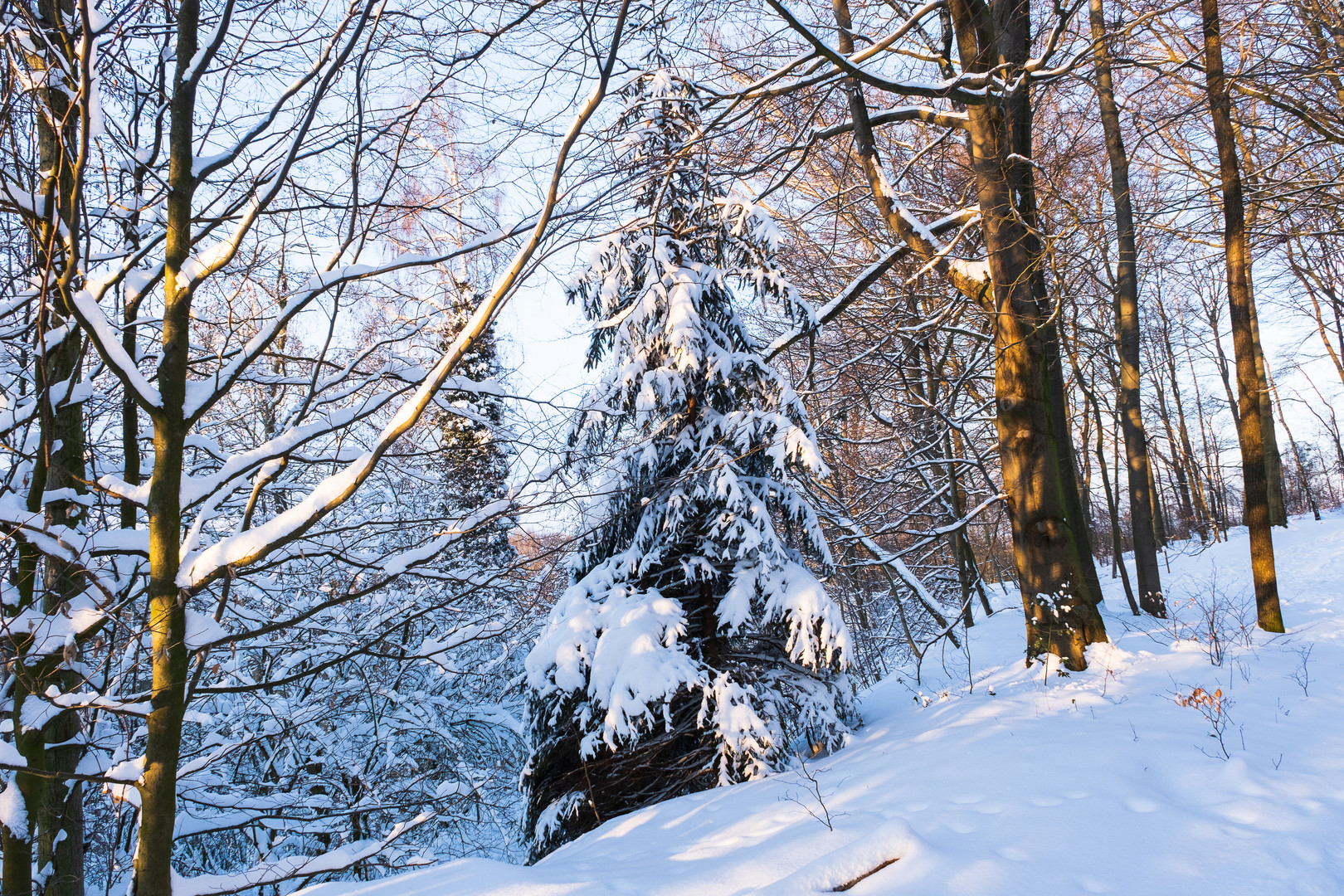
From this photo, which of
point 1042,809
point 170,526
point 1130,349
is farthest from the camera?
point 1130,349

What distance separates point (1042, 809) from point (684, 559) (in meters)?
3.61

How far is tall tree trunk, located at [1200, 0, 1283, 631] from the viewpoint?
7.36m

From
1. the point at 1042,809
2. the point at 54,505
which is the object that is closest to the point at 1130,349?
the point at 1042,809

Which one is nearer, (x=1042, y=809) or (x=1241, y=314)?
(x=1042, y=809)

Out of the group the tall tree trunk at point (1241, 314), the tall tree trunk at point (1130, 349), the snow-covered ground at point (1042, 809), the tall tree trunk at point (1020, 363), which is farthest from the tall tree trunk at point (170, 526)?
the tall tree trunk at point (1130, 349)

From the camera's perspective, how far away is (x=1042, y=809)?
2922 millimetres

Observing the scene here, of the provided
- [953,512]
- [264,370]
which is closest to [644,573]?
[264,370]

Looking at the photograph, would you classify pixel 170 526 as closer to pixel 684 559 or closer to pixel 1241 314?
pixel 684 559

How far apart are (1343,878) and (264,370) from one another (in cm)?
613

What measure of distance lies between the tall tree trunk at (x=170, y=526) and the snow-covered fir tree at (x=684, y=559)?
9.17ft

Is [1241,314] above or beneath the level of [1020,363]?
above

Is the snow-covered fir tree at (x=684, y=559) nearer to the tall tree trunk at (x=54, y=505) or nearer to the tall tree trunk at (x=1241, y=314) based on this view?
the tall tree trunk at (x=54, y=505)

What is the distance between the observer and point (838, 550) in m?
12.0

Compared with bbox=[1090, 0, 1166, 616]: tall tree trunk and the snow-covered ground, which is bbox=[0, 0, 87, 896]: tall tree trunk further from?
bbox=[1090, 0, 1166, 616]: tall tree trunk
